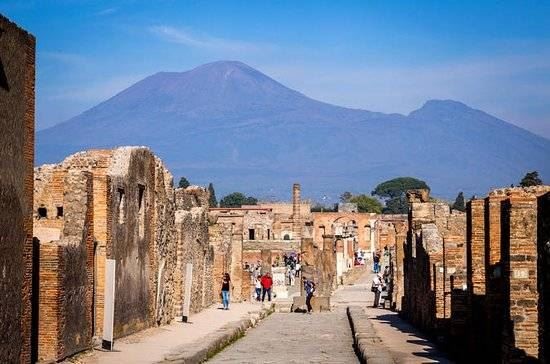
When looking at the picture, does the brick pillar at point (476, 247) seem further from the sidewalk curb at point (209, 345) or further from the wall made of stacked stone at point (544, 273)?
the wall made of stacked stone at point (544, 273)

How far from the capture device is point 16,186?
51.3 ft

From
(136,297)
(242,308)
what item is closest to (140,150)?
(136,297)

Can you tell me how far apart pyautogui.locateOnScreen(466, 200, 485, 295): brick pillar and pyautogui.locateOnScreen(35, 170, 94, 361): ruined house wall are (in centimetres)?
643

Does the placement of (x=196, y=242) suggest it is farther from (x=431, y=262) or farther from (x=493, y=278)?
(x=493, y=278)

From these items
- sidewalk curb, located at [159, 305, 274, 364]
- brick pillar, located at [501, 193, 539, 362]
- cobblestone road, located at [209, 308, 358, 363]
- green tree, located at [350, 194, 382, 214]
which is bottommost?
cobblestone road, located at [209, 308, 358, 363]

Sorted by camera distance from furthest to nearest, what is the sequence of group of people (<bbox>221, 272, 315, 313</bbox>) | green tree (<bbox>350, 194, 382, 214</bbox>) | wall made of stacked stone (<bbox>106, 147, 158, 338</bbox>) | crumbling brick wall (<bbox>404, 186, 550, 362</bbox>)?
green tree (<bbox>350, 194, 382, 214</bbox>) < group of people (<bbox>221, 272, 315, 313</bbox>) < wall made of stacked stone (<bbox>106, 147, 158, 338</bbox>) < crumbling brick wall (<bbox>404, 186, 550, 362</bbox>)

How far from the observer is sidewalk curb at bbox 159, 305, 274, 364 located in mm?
19469

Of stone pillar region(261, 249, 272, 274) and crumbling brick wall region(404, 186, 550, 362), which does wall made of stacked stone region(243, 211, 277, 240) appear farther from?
crumbling brick wall region(404, 186, 550, 362)

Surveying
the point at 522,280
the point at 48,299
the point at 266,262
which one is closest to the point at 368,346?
the point at 48,299

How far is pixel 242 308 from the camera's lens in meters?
38.8

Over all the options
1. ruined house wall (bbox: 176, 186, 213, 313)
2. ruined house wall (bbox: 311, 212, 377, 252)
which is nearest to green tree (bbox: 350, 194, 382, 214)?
ruined house wall (bbox: 311, 212, 377, 252)

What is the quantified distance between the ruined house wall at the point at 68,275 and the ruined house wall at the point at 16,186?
6.18ft

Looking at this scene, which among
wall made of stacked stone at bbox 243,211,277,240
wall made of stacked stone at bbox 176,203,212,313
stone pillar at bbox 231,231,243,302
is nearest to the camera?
wall made of stacked stone at bbox 176,203,212,313

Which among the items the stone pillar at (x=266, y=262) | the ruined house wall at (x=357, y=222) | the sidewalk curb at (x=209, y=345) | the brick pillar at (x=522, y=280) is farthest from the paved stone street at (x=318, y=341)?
the ruined house wall at (x=357, y=222)
